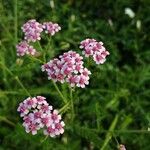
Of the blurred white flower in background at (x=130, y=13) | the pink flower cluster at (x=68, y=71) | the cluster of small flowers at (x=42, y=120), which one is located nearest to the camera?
the cluster of small flowers at (x=42, y=120)

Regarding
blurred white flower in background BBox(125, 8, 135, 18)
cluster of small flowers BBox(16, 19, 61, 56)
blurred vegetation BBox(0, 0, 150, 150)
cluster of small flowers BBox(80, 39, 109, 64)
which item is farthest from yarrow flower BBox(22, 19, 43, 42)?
blurred white flower in background BBox(125, 8, 135, 18)

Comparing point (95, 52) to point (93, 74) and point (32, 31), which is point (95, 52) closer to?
point (93, 74)

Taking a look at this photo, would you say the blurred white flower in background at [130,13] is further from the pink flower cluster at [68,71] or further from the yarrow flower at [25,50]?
the pink flower cluster at [68,71]

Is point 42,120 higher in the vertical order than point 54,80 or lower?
lower

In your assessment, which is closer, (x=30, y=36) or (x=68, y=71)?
(x=68, y=71)

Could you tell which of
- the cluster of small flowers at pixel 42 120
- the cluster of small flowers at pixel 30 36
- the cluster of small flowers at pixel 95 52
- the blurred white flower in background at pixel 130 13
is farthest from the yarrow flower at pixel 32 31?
the blurred white flower in background at pixel 130 13

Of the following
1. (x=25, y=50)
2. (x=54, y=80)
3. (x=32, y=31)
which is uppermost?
(x=32, y=31)

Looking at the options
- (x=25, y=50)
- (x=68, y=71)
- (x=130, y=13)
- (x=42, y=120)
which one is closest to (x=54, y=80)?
(x=68, y=71)

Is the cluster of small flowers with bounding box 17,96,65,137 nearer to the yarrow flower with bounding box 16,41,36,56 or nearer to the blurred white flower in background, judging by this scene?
the yarrow flower with bounding box 16,41,36,56
